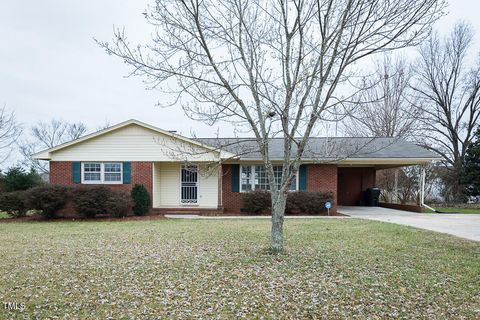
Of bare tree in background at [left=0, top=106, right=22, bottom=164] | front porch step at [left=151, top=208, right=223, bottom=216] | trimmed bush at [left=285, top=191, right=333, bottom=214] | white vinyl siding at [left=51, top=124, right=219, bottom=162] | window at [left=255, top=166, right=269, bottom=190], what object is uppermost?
bare tree in background at [left=0, top=106, right=22, bottom=164]

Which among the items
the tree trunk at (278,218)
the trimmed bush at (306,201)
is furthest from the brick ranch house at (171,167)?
the tree trunk at (278,218)

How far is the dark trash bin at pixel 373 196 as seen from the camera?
68.6ft

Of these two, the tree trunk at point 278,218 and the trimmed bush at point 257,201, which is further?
the trimmed bush at point 257,201

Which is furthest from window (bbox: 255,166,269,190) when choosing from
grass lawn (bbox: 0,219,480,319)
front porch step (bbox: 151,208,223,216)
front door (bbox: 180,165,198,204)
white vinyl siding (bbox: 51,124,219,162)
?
grass lawn (bbox: 0,219,480,319)

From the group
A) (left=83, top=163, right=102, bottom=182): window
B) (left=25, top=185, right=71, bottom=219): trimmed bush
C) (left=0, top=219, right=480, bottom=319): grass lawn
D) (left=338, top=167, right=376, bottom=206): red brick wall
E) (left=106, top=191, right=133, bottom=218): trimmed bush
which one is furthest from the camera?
(left=338, top=167, right=376, bottom=206): red brick wall

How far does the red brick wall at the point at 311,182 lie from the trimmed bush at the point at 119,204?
4546 mm

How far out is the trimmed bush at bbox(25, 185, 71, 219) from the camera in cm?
1399

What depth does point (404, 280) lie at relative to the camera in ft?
17.8

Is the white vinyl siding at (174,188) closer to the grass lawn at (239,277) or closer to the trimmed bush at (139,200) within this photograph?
the trimmed bush at (139,200)

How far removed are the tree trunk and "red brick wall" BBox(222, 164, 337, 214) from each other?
9996 millimetres

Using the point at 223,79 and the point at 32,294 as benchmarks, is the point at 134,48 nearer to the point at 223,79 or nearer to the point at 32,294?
the point at 223,79

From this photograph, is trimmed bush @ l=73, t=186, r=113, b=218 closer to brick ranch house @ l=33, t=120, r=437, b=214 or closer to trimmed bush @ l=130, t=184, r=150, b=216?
trimmed bush @ l=130, t=184, r=150, b=216

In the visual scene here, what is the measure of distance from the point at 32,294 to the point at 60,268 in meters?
1.35

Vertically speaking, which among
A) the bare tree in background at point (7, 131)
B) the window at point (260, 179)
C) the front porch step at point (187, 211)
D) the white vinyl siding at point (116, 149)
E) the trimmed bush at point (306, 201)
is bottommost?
the front porch step at point (187, 211)
